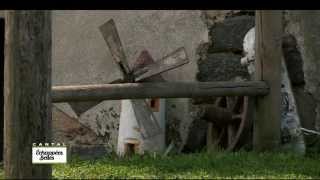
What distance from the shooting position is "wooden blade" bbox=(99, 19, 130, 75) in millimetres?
7430

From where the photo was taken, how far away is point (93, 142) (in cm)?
809

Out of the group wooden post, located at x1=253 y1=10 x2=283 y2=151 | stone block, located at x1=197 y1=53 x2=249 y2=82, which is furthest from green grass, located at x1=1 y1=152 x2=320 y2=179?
stone block, located at x1=197 y1=53 x2=249 y2=82

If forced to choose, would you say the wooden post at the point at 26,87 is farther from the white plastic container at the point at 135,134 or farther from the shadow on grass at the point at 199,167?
the white plastic container at the point at 135,134

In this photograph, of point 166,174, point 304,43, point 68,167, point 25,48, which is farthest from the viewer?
point 304,43

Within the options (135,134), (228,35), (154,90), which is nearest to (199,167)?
(154,90)

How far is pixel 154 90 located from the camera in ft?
19.9

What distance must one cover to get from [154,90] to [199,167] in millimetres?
1307

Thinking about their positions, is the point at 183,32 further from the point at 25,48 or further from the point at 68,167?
the point at 25,48

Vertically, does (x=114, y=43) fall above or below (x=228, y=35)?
below

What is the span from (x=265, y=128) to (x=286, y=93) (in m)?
0.77
